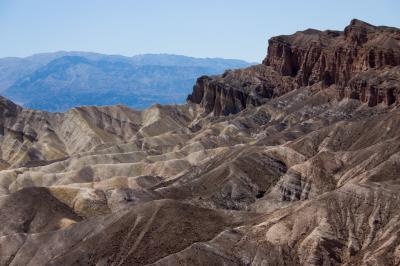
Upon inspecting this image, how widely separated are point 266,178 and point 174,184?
82.5 ft

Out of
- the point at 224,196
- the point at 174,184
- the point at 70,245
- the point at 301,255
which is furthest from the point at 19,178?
the point at 301,255

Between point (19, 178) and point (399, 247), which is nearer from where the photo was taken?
point (399, 247)

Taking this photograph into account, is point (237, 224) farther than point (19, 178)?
No

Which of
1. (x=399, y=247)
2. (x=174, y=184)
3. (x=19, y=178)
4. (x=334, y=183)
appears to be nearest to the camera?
(x=399, y=247)

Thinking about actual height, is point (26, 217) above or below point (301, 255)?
below

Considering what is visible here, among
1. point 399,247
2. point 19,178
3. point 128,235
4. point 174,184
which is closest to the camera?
point 399,247

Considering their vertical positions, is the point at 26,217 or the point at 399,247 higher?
the point at 399,247

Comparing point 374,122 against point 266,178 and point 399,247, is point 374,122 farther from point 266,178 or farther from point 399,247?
point 399,247

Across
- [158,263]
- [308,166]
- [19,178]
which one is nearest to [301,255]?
[158,263]

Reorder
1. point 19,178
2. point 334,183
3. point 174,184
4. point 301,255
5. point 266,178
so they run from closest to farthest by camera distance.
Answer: point 301,255 < point 334,183 < point 266,178 < point 174,184 < point 19,178

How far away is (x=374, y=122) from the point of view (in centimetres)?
17262

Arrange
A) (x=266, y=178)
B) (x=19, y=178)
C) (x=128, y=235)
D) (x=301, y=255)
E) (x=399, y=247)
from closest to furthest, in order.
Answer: (x=399, y=247) < (x=301, y=255) < (x=128, y=235) < (x=266, y=178) < (x=19, y=178)

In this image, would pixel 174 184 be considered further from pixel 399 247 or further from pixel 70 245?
pixel 399 247

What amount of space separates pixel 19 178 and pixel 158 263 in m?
113
